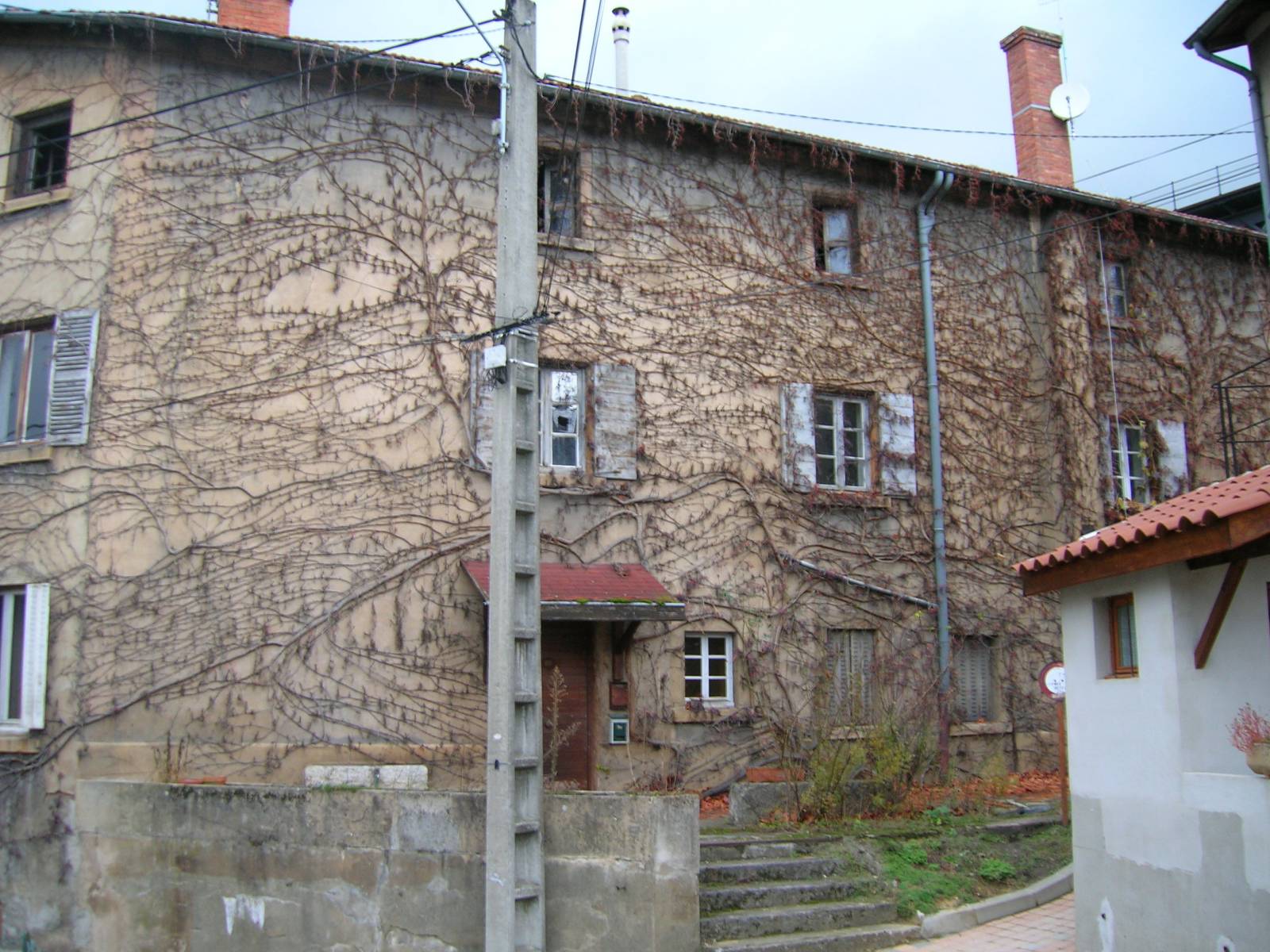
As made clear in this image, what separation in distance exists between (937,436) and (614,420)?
434 centimetres

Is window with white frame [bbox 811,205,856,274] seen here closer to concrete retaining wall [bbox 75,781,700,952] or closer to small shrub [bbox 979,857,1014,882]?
small shrub [bbox 979,857,1014,882]

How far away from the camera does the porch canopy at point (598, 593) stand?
1176 centimetres

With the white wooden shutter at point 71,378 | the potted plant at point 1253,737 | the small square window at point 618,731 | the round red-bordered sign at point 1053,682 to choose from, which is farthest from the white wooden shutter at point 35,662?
the potted plant at point 1253,737

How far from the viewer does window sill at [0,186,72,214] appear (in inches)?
496

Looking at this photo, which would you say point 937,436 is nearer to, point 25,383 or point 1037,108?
point 1037,108

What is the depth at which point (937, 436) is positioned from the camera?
14930mm

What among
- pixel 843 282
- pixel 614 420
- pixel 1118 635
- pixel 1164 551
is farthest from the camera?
pixel 843 282

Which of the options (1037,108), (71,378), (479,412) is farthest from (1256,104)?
(71,378)

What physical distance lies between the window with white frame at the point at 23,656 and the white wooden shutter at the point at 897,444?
947cm

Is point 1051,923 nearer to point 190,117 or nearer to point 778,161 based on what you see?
point 778,161

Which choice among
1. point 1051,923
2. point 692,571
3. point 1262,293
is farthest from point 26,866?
point 1262,293

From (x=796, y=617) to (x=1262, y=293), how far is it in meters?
9.29

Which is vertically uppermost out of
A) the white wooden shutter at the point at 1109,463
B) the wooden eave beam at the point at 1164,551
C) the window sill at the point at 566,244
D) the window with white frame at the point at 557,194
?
the window with white frame at the point at 557,194

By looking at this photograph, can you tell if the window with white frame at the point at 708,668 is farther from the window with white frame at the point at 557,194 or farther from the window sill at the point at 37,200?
the window sill at the point at 37,200
